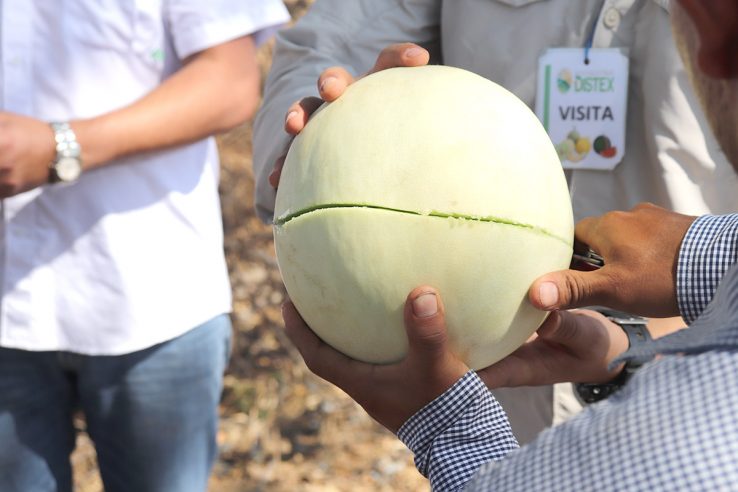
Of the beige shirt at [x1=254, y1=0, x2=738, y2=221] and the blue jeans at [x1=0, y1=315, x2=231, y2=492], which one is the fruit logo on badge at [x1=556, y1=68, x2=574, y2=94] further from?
the blue jeans at [x1=0, y1=315, x2=231, y2=492]

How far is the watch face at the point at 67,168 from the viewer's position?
2045mm

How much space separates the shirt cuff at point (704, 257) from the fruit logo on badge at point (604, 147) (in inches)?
16.8

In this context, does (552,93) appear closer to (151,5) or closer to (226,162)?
(151,5)

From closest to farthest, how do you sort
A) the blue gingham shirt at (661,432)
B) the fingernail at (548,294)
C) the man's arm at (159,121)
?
the blue gingham shirt at (661,432)
the fingernail at (548,294)
the man's arm at (159,121)

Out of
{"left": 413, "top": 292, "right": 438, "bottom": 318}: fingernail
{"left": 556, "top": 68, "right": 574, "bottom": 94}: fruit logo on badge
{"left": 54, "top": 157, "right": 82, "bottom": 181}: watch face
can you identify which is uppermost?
{"left": 556, "top": 68, "right": 574, "bottom": 94}: fruit logo on badge

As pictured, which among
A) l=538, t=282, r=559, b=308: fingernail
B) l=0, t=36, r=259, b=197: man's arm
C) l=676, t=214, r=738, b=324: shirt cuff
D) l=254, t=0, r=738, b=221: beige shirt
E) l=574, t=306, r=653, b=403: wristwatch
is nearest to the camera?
l=538, t=282, r=559, b=308: fingernail

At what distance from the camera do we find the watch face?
2.04 metres

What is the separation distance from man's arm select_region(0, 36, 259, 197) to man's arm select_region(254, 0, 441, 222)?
201 millimetres

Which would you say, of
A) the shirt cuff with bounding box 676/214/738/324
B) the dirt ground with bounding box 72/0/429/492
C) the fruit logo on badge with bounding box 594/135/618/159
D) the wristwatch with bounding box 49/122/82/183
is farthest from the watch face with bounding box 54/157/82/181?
the dirt ground with bounding box 72/0/429/492

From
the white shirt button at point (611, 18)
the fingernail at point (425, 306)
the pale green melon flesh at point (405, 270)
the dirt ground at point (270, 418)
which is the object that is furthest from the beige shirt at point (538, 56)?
the dirt ground at point (270, 418)

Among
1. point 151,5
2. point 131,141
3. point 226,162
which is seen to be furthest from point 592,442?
point 226,162

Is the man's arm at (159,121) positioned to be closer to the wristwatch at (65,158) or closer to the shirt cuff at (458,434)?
the wristwatch at (65,158)

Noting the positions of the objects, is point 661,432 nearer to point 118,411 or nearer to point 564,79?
point 564,79

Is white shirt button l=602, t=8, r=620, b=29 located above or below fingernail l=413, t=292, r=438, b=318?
above
